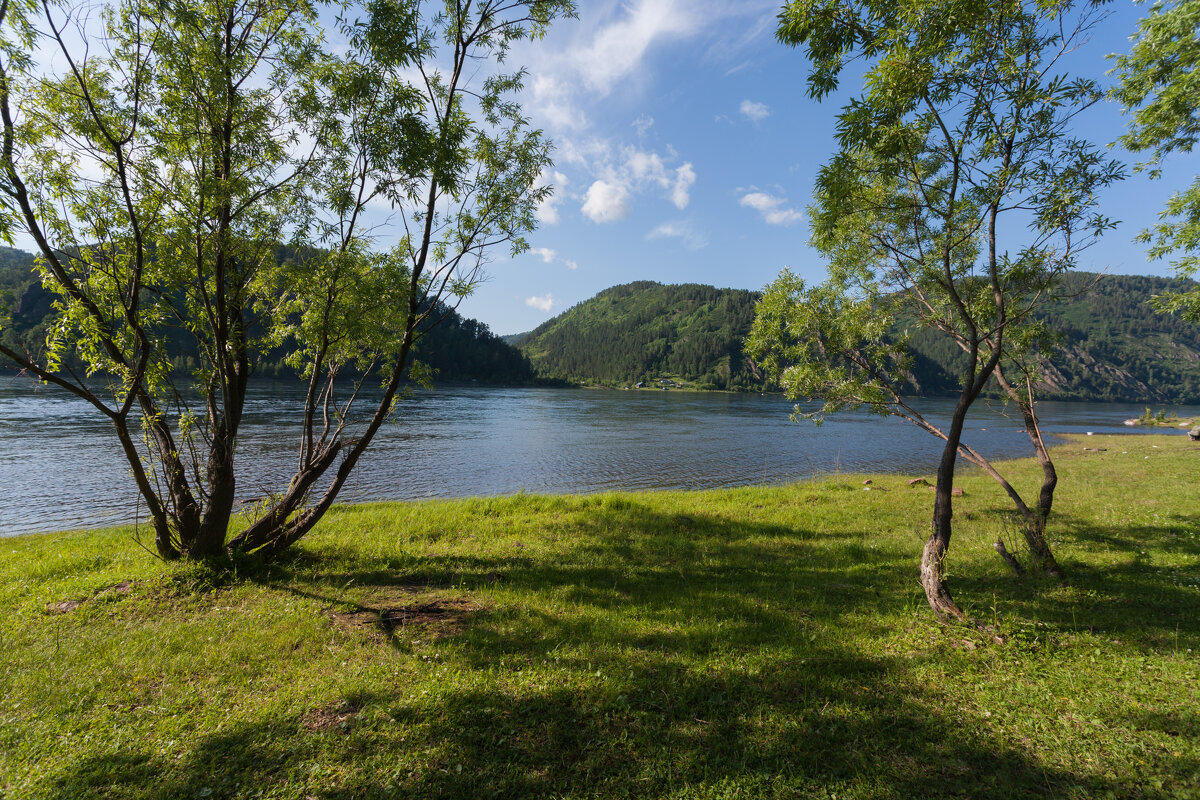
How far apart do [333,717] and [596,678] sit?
289 cm

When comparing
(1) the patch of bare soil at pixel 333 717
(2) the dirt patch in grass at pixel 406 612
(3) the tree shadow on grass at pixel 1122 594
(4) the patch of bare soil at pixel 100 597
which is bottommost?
(2) the dirt patch in grass at pixel 406 612

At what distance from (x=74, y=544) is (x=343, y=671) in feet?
40.4

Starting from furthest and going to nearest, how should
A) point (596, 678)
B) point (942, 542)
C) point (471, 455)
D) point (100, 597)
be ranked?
1. point (471, 455)
2. point (100, 597)
3. point (942, 542)
4. point (596, 678)

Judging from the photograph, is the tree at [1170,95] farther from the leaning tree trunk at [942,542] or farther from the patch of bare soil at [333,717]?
the patch of bare soil at [333,717]

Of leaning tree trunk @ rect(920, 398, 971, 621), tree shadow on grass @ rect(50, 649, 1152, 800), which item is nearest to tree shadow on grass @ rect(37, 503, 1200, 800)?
tree shadow on grass @ rect(50, 649, 1152, 800)

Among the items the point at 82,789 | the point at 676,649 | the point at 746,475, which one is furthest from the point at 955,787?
the point at 746,475

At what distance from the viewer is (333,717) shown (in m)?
5.16

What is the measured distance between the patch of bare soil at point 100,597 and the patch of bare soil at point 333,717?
226 inches

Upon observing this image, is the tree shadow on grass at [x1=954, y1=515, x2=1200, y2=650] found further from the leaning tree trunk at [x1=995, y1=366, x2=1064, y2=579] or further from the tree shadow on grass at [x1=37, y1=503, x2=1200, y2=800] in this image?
the leaning tree trunk at [x1=995, y1=366, x2=1064, y2=579]

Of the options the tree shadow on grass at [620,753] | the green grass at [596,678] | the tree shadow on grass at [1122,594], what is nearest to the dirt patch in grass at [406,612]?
the green grass at [596,678]

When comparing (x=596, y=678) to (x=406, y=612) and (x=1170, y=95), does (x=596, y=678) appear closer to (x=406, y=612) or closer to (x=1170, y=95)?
(x=406, y=612)

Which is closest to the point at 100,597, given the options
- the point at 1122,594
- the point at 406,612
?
the point at 406,612

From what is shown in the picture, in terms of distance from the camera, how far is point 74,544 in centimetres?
1255

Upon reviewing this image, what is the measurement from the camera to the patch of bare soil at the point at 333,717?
5004 millimetres
